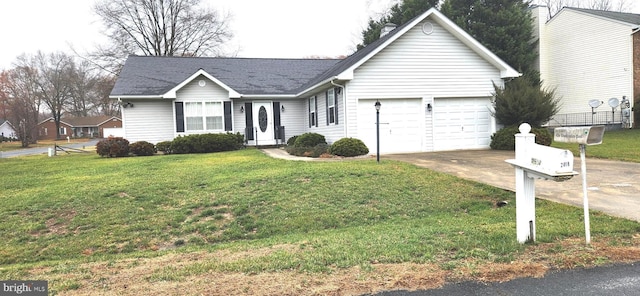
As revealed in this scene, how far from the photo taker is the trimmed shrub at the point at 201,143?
54.9 feet

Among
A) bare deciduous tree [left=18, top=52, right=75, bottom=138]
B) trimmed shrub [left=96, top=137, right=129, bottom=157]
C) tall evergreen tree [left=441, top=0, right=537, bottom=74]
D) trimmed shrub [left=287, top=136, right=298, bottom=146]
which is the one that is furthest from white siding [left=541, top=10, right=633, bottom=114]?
bare deciduous tree [left=18, top=52, right=75, bottom=138]

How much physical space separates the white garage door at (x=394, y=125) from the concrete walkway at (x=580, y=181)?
2.64 meters

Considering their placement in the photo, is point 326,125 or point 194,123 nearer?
point 326,125

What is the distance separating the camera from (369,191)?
7.55 m

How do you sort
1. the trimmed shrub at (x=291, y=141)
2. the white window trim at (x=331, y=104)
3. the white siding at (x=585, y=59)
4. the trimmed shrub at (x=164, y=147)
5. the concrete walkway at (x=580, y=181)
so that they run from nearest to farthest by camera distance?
the concrete walkway at (x=580, y=181) < the white window trim at (x=331, y=104) < the trimmed shrub at (x=164, y=147) < the trimmed shrub at (x=291, y=141) < the white siding at (x=585, y=59)

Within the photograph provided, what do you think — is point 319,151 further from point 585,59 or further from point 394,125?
point 585,59

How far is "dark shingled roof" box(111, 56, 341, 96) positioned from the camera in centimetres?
1883

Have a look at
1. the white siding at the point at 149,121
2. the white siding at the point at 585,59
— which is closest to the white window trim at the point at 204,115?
the white siding at the point at 149,121

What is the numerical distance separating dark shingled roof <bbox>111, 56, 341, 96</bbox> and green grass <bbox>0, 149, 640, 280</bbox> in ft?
31.4

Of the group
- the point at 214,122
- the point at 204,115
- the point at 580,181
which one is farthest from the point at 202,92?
the point at 580,181

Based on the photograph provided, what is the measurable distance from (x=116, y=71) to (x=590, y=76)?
117ft

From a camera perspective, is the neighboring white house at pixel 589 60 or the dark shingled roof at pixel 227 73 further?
the neighboring white house at pixel 589 60

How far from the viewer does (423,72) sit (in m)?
14.4

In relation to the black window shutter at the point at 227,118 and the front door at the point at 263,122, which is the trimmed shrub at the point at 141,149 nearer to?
the black window shutter at the point at 227,118
